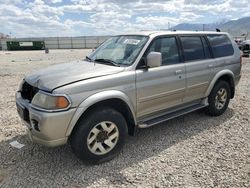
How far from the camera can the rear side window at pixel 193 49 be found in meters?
4.92

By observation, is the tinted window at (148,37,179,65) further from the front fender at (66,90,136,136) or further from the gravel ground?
the gravel ground

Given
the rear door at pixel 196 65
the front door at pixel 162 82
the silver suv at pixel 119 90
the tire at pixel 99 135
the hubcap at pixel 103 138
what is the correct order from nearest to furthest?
the silver suv at pixel 119 90
the tire at pixel 99 135
the hubcap at pixel 103 138
the front door at pixel 162 82
the rear door at pixel 196 65

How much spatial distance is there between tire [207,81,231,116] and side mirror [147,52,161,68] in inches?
77.7

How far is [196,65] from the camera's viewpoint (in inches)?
197

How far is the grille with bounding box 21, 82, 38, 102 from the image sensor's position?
12.5 feet

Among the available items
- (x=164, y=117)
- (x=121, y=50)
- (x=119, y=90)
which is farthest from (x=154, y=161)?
(x=121, y=50)

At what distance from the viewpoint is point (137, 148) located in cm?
434

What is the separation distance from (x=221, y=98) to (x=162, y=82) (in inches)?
80.9

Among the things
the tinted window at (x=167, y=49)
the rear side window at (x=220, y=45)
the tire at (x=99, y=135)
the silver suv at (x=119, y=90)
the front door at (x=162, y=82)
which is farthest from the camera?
the rear side window at (x=220, y=45)

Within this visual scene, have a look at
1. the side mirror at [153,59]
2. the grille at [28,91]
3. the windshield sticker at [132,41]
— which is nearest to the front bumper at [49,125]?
the grille at [28,91]

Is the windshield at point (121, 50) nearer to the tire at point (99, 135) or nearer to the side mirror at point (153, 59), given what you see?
the side mirror at point (153, 59)

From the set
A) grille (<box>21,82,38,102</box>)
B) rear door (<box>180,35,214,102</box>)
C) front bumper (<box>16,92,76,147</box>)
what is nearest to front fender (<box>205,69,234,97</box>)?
rear door (<box>180,35,214,102</box>)

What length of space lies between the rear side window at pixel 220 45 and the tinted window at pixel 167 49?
115 cm

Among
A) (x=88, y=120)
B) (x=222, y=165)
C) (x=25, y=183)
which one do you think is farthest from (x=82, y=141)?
(x=222, y=165)
